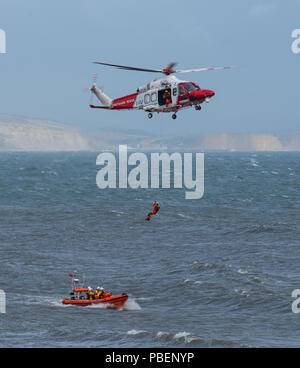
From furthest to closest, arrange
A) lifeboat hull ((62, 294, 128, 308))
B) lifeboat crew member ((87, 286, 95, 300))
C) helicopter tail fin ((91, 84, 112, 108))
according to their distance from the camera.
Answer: lifeboat crew member ((87, 286, 95, 300)) → lifeboat hull ((62, 294, 128, 308)) → helicopter tail fin ((91, 84, 112, 108))

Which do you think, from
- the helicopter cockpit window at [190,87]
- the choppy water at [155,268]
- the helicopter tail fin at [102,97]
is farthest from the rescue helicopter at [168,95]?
the choppy water at [155,268]

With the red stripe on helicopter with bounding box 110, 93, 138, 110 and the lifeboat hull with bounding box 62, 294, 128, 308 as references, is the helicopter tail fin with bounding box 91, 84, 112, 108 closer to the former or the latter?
the red stripe on helicopter with bounding box 110, 93, 138, 110

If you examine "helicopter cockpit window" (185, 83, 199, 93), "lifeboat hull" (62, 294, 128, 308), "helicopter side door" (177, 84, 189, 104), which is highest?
"helicopter cockpit window" (185, 83, 199, 93)

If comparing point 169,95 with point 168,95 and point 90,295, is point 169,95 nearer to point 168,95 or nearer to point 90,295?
point 168,95

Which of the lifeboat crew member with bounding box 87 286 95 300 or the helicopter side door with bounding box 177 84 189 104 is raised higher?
the helicopter side door with bounding box 177 84 189 104

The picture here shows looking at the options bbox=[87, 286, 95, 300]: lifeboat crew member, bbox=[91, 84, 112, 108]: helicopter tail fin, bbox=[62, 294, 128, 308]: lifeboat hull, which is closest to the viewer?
bbox=[91, 84, 112, 108]: helicopter tail fin

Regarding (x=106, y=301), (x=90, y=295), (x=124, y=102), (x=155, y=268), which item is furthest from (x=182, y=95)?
(x=155, y=268)

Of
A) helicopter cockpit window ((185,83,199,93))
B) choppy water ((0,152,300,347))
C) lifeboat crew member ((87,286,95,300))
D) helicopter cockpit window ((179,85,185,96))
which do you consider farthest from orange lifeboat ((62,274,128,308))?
helicopter cockpit window ((185,83,199,93))
